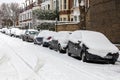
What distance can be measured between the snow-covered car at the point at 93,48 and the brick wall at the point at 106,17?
754 centimetres

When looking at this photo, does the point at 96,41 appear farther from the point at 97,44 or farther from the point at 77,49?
the point at 77,49

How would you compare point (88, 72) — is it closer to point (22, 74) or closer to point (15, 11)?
point (22, 74)

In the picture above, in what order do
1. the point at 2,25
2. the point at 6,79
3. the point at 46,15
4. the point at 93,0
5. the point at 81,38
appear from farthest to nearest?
the point at 2,25 → the point at 46,15 → the point at 93,0 → the point at 81,38 → the point at 6,79

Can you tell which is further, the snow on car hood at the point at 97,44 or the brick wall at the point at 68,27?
the brick wall at the point at 68,27

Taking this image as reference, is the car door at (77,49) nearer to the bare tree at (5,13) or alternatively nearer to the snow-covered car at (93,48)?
the snow-covered car at (93,48)

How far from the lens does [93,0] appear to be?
114 ft

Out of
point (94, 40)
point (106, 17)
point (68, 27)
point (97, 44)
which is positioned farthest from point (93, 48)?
point (68, 27)

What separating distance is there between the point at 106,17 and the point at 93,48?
12.4 meters

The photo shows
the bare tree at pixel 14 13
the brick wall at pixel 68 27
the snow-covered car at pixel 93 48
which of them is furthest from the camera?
the bare tree at pixel 14 13

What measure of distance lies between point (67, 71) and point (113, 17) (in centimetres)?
1511

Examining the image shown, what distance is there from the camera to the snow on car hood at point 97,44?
1902 cm

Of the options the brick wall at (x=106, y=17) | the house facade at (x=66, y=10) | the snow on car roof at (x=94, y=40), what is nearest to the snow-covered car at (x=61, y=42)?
the snow on car roof at (x=94, y=40)

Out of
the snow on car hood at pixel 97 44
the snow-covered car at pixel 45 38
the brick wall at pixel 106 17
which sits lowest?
the snow-covered car at pixel 45 38

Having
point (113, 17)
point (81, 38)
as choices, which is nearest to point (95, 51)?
point (81, 38)
